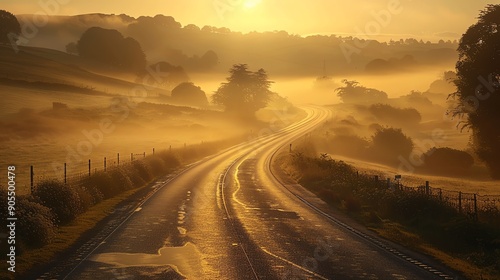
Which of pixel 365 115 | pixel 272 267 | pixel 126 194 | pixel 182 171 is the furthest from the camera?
pixel 365 115

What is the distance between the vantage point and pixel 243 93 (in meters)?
130

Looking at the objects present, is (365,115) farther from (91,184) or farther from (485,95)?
(91,184)

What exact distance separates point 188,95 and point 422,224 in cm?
12369

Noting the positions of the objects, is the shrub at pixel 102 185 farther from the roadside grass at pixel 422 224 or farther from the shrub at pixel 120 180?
the roadside grass at pixel 422 224

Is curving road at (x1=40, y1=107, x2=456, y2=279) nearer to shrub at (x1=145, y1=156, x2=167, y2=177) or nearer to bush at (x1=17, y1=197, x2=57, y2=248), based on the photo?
bush at (x1=17, y1=197, x2=57, y2=248)

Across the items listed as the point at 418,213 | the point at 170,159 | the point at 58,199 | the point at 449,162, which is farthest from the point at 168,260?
the point at 449,162


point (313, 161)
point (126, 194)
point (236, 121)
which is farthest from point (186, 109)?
point (126, 194)

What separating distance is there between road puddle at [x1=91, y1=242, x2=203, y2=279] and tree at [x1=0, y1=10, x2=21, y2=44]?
5373 inches

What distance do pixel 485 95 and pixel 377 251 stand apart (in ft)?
79.9

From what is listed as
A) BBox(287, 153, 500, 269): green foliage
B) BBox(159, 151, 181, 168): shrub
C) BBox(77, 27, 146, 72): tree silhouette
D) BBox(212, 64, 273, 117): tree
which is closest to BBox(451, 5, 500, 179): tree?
BBox(287, 153, 500, 269): green foliage

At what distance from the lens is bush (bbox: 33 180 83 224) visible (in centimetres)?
2495

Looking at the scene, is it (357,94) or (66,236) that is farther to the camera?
(357,94)

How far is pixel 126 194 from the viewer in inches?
1431

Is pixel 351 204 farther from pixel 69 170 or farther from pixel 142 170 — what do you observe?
pixel 69 170
